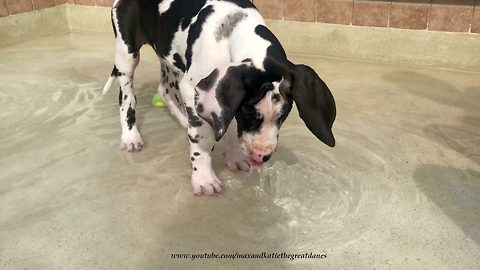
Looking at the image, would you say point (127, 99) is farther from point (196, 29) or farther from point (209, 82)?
point (209, 82)

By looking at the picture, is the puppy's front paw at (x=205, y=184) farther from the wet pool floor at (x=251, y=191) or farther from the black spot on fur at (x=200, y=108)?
the black spot on fur at (x=200, y=108)

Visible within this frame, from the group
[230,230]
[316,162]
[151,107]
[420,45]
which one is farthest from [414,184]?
[420,45]

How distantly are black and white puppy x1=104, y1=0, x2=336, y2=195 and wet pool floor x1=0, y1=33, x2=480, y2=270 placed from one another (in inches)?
9.1

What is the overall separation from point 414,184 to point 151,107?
1.95 meters

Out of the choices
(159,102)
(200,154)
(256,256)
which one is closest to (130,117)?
(159,102)

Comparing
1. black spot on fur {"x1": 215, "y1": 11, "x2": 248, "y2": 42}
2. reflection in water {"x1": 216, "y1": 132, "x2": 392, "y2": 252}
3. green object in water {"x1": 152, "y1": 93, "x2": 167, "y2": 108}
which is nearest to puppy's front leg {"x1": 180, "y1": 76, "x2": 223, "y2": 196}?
reflection in water {"x1": 216, "y1": 132, "x2": 392, "y2": 252}

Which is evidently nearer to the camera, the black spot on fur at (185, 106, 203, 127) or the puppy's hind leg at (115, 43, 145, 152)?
the black spot on fur at (185, 106, 203, 127)

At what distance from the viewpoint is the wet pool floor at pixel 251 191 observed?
1.95 meters

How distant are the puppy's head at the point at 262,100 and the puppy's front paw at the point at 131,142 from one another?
44.6 inches

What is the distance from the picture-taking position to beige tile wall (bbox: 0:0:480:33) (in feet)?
13.1

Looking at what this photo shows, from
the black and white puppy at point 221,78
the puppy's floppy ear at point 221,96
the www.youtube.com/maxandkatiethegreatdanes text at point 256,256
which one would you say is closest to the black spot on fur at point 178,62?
the black and white puppy at point 221,78

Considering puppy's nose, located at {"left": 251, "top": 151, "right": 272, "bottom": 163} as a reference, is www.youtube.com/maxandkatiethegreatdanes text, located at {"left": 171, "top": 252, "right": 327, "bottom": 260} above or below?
below

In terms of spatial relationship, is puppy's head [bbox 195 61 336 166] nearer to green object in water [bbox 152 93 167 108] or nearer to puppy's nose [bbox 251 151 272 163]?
puppy's nose [bbox 251 151 272 163]

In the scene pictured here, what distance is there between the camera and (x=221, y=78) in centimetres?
170
